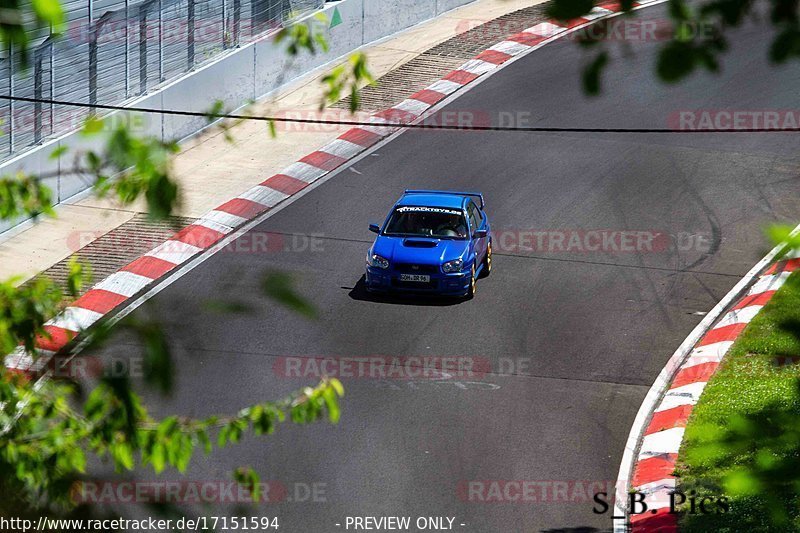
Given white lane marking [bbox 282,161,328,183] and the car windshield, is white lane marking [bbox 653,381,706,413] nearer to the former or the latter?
the car windshield

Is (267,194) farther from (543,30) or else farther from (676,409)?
(543,30)

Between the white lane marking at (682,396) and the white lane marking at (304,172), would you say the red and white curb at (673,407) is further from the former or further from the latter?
the white lane marking at (304,172)

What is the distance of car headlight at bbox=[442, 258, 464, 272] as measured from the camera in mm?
14633

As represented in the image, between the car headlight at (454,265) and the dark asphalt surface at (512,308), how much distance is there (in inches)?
23.3

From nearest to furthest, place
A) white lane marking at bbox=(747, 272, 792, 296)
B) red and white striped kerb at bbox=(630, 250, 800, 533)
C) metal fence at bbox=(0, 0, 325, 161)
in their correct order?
red and white striped kerb at bbox=(630, 250, 800, 533), white lane marking at bbox=(747, 272, 792, 296), metal fence at bbox=(0, 0, 325, 161)

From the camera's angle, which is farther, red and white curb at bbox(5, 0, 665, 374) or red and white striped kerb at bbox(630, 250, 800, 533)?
red and white curb at bbox(5, 0, 665, 374)

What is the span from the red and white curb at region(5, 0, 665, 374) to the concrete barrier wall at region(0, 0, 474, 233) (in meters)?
1.77

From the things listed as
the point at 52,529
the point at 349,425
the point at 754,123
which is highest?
the point at 52,529

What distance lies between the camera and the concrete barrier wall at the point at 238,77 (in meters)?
17.3

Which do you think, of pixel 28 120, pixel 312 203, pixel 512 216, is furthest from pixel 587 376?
pixel 28 120

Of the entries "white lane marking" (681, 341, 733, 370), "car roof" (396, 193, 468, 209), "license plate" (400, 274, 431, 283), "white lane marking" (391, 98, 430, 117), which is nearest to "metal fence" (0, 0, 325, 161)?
"white lane marking" (391, 98, 430, 117)

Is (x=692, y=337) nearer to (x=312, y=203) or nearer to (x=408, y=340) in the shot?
(x=408, y=340)

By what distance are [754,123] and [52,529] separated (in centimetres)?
A: 2008

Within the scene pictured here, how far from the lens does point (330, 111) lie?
21797 millimetres
